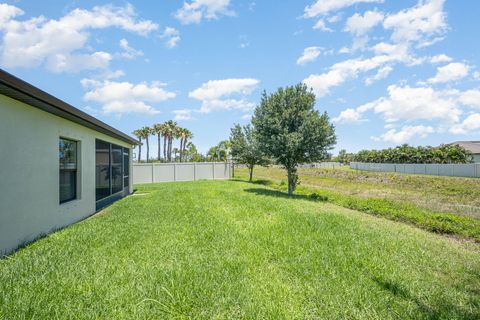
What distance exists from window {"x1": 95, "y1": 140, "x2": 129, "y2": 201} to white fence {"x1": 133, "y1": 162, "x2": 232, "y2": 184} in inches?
301

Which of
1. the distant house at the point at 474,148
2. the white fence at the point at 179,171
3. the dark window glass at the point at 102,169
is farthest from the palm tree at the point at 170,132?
the distant house at the point at 474,148

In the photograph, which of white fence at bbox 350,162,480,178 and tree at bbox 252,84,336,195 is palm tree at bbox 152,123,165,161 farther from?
white fence at bbox 350,162,480,178

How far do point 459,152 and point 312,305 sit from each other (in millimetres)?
41231

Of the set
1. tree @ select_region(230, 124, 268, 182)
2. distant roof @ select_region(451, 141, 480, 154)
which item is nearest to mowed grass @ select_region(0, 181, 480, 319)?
tree @ select_region(230, 124, 268, 182)

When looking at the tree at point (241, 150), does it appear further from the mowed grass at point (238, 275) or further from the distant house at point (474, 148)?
the distant house at point (474, 148)

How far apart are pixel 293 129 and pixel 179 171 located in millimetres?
12909

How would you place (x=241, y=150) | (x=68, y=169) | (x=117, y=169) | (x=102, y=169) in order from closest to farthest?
1. (x=68, y=169)
2. (x=102, y=169)
3. (x=117, y=169)
4. (x=241, y=150)

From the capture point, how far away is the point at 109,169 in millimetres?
10742

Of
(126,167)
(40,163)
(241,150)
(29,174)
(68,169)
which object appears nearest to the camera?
(29,174)

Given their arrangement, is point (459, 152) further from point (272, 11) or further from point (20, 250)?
point (20, 250)

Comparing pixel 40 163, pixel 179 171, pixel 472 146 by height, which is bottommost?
pixel 179 171

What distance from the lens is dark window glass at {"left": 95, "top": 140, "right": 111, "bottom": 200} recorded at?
930 centimetres

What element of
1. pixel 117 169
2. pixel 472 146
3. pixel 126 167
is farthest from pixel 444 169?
pixel 117 169

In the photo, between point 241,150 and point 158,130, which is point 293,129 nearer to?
point 241,150
